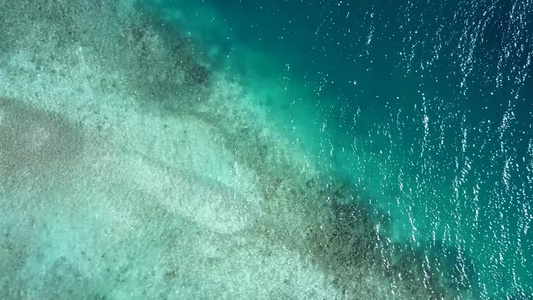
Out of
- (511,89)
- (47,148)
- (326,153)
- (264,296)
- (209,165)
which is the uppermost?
(511,89)

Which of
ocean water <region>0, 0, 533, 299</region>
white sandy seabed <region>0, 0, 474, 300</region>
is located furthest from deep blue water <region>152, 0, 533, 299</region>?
white sandy seabed <region>0, 0, 474, 300</region>

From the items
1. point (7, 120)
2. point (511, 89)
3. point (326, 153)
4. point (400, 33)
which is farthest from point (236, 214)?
→ point (511, 89)

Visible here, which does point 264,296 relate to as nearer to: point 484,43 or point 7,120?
point 7,120

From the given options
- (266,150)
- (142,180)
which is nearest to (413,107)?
(266,150)

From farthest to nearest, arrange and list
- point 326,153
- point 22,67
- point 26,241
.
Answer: point 326,153
point 22,67
point 26,241

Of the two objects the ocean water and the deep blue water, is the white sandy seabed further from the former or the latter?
the deep blue water

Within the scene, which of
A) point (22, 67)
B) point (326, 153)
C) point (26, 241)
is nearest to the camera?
point (26, 241)

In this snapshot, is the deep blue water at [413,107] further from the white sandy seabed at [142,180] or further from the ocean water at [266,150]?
the white sandy seabed at [142,180]

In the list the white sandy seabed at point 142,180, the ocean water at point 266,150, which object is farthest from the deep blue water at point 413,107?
the white sandy seabed at point 142,180
